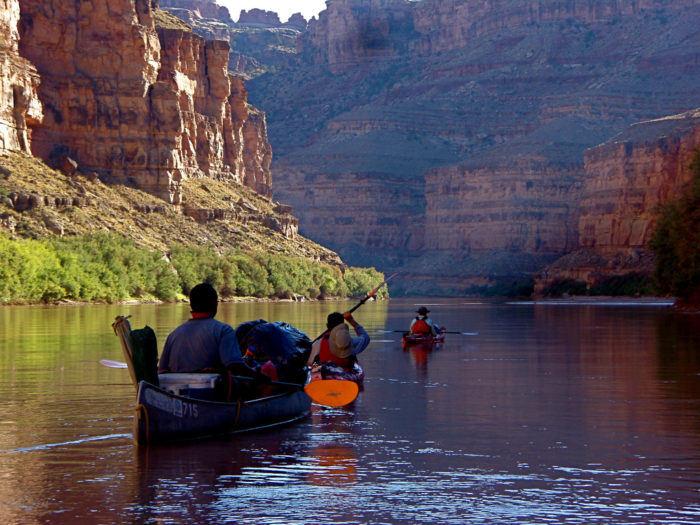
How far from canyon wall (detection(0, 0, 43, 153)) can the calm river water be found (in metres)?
89.4

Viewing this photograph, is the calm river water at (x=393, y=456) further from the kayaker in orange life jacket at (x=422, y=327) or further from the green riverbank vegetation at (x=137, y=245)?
the green riverbank vegetation at (x=137, y=245)

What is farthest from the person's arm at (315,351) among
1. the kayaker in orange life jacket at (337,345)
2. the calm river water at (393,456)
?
the calm river water at (393,456)

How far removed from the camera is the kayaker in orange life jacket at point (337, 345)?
26.1 metres

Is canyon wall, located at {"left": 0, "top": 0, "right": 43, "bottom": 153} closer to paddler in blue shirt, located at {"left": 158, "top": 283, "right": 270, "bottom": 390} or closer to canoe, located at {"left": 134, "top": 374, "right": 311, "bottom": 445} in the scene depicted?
canoe, located at {"left": 134, "top": 374, "right": 311, "bottom": 445}

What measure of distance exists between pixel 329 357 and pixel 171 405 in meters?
9.34

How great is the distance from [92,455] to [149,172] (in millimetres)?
121035

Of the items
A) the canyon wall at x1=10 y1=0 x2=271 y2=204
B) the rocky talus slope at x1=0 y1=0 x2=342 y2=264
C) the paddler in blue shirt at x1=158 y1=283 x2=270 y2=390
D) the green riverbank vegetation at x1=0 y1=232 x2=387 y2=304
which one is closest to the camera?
the paddler in blue shirt at x1=158 y1=283 x2=270 y2=390

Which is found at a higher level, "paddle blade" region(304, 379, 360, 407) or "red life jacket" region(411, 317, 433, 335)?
"red life jacket" region(411, 317, 433, 335)

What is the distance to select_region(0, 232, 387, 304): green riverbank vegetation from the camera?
83.2 meters

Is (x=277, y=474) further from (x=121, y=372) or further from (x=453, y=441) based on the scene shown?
(x=121, y=372)

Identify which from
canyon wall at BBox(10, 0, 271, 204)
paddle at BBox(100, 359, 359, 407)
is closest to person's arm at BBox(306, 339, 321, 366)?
paddle at BBox(100, 359, 359, 407)

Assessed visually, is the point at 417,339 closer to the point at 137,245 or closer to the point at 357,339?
the point at 357,339

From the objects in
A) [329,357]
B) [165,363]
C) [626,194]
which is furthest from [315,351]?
[626,194]

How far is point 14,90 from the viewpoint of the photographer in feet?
397
